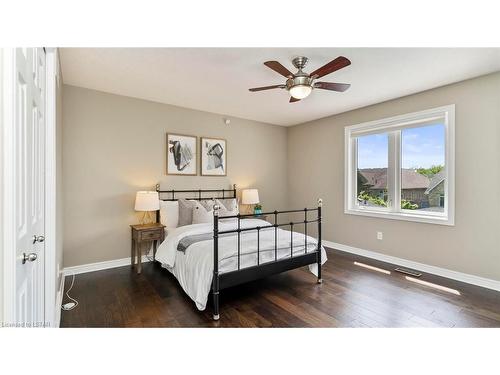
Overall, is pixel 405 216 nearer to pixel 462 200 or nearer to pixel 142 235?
pixel 462 200

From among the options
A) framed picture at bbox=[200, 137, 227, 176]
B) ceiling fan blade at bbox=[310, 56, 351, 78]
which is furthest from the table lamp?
ceiling fan blade at bbox=[310, 56, 351, 78]

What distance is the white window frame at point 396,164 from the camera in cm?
320

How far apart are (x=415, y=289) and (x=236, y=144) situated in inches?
143

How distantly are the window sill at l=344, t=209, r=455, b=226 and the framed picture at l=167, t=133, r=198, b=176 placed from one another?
2.94m

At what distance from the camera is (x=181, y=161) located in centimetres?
A: 417

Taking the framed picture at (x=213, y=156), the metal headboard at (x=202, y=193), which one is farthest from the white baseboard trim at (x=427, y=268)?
the framed picture at (x=213, y=156)

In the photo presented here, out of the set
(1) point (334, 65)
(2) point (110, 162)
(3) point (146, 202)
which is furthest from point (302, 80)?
(2) point (110, 162)

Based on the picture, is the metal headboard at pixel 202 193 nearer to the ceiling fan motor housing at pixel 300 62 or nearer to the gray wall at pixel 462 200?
the gray wall at pixel 462 200

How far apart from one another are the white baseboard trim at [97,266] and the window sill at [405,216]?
12.1ft

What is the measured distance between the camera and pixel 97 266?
11.3 ft

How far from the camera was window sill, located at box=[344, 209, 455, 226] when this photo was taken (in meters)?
3.29

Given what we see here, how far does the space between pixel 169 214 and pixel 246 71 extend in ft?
7.63

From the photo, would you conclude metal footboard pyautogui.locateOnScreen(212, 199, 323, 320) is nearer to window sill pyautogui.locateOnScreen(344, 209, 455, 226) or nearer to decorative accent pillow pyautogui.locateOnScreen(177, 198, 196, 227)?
decorative accent pillow pyautogui.locateOnScreen(177, 198, 196, 227)
